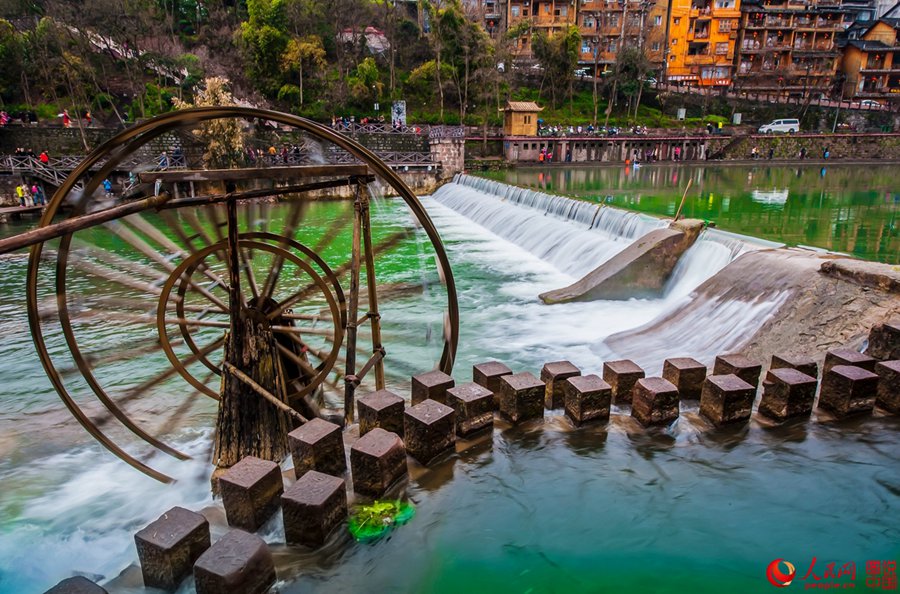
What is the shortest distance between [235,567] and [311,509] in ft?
1.61

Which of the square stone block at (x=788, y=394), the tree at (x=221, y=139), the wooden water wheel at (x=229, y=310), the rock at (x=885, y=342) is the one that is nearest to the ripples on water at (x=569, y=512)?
the square stone block at (x=788, y=394)

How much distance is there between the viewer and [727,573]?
124 inches

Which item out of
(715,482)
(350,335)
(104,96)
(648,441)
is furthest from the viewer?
(104,96)

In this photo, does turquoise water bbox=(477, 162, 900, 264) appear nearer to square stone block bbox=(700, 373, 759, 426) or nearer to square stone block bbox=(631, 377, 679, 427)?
square stone block bbox=(700, 373, 759, 426)

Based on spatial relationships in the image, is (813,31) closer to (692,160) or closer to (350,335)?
(692,160)

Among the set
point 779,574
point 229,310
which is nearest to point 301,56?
point 229,310

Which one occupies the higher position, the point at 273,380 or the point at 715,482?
the point at 273,380

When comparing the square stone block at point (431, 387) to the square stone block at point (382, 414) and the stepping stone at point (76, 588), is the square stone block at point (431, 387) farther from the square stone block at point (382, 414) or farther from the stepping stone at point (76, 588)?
the stepping stone at point (76, 588)

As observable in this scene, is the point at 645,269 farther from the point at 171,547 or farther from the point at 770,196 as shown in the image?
the point at 770,196

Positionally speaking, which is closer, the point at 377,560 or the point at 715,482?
the point at 377,560

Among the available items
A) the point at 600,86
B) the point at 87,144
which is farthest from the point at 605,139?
the point at 87,144

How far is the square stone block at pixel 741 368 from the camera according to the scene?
461 cm

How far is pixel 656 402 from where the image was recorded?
427 cm

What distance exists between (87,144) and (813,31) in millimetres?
60412
